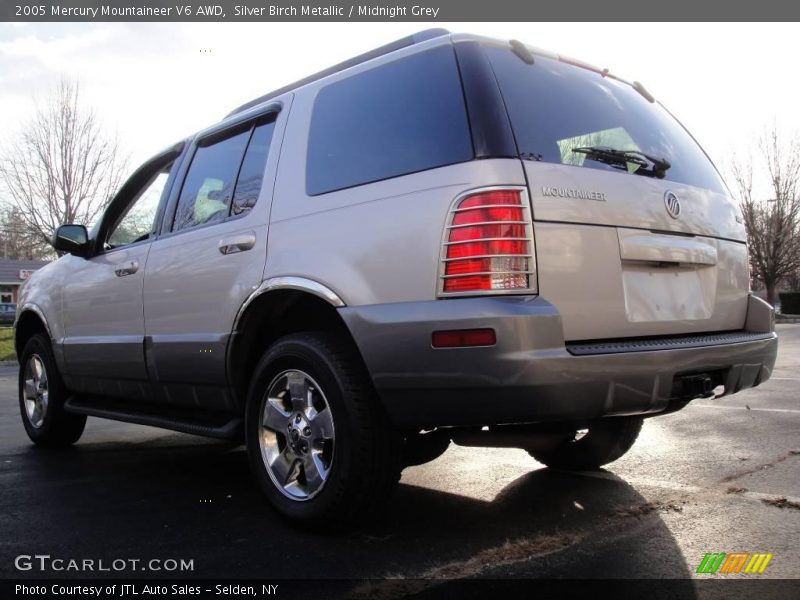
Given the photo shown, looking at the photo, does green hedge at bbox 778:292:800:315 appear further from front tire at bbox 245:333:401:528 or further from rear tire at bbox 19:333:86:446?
front tire at bbox 245:333:401:528

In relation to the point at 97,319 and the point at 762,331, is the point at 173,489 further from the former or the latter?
the point at 762,331

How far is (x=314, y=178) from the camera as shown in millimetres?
3322

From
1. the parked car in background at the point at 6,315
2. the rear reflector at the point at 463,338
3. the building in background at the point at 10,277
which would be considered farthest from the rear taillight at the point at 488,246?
the building in background at the point at 10,277

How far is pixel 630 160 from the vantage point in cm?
314

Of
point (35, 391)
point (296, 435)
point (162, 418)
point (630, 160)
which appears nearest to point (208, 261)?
point (162, 418)

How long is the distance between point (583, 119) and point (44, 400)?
14.4 feet

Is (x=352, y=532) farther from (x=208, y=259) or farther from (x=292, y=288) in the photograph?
(x=208, y=259)

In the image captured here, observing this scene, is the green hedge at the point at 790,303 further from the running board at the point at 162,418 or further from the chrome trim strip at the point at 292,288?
the chrome trim strip at the point at 292,288

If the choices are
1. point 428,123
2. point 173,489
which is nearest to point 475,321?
point 428,123

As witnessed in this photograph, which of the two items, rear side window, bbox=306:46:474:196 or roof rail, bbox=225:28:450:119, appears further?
roof rail, bbox=225:28:450:119

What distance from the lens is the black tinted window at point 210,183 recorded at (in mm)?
3941

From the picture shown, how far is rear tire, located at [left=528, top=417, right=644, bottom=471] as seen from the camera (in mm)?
4001

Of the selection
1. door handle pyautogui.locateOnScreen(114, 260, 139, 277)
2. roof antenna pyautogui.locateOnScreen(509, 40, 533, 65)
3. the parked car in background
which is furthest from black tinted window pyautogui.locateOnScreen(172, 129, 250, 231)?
the parked car in background

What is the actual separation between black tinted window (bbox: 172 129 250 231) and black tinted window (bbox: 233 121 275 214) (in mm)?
77
